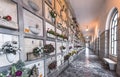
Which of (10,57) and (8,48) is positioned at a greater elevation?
(8,48)

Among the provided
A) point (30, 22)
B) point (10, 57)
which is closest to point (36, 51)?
point (30, 22)

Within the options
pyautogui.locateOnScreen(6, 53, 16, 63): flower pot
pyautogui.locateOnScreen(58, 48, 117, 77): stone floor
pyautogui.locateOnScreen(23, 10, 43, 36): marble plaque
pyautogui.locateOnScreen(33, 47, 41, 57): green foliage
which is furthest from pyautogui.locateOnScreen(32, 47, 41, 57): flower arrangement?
pyautogui.locateOnScreen(58, 48, 117, 77): stone floor

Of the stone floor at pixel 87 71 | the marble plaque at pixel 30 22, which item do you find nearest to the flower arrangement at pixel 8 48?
the marble plaque at pixel 30 22

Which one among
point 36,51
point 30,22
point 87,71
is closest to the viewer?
point 30,22

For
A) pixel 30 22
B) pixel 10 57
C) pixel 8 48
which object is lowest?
pixel 10 57

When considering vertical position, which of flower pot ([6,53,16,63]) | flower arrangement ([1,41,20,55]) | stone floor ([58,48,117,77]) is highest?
flower arrangement ([1,41,20,55])

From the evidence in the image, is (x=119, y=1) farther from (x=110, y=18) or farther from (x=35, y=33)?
(x=35, y=33)

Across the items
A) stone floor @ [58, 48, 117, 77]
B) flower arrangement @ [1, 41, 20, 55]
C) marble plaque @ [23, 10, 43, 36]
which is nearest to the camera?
flower arrangement @ [1, 41, 20, 55]

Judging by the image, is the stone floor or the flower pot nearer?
the flower pot

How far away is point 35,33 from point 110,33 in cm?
522

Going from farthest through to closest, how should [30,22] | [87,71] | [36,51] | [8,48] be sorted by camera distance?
[87,71]
[36,51]
[30,22]
[8,48]

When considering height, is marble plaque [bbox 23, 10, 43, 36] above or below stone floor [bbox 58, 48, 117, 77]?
above

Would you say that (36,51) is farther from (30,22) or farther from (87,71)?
(87,71)

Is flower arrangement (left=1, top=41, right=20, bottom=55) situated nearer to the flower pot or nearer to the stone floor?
the flower pot
